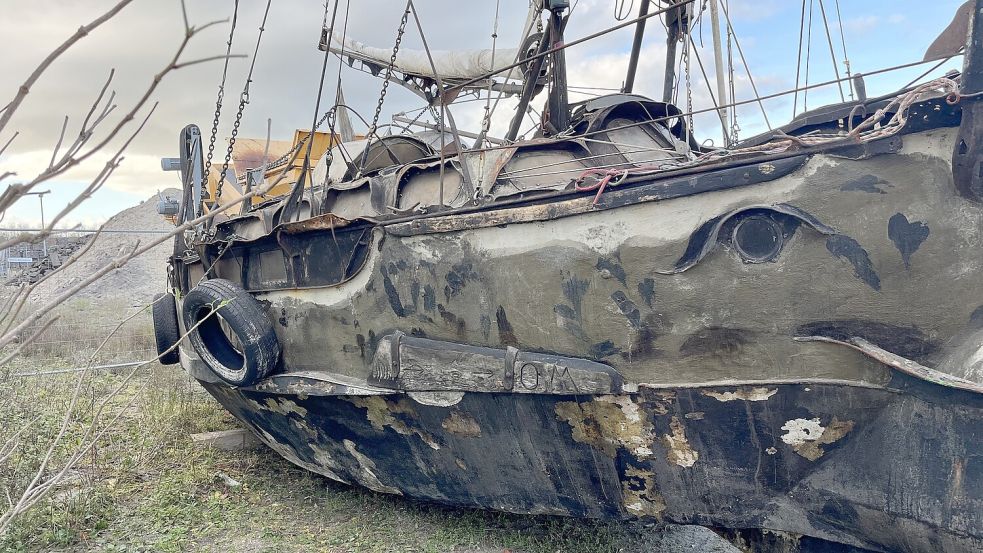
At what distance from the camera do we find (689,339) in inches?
110

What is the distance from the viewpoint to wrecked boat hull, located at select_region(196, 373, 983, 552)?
2492mm

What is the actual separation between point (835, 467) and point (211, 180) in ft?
29.7

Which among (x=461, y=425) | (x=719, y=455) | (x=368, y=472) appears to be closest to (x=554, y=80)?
(x=461, y=425)

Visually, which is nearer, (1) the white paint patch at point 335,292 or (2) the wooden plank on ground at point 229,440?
(1) the white paint patch at point 335,292

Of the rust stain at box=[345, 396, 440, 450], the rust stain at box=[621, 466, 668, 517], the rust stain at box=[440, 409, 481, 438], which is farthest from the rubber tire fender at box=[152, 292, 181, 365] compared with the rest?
the rust stain at box=[621, 466, 668, 517]

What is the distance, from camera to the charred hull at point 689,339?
8.09 feet

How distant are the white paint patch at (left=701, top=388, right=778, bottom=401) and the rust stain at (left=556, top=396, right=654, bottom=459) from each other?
0.33m

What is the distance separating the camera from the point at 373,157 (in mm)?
4902

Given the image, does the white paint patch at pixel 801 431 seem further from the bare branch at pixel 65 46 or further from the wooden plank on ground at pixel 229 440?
the wooden plank on ground at pixel 229 440

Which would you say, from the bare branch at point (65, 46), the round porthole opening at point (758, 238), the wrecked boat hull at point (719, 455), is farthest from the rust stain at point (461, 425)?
the bare branch at point (65, 46)

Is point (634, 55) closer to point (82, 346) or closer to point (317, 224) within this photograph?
point (317, 224)

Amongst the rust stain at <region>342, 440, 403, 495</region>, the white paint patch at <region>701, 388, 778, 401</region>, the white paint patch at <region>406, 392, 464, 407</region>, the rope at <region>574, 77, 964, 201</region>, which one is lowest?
the rust stain at <region>342, 440, 403, 495</region>

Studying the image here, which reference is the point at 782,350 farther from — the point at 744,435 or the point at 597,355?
the point at 597,355

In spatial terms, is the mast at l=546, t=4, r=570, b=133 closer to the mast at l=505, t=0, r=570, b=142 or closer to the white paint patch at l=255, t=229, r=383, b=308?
the mast at l=505, t=0, r=570, b=142
